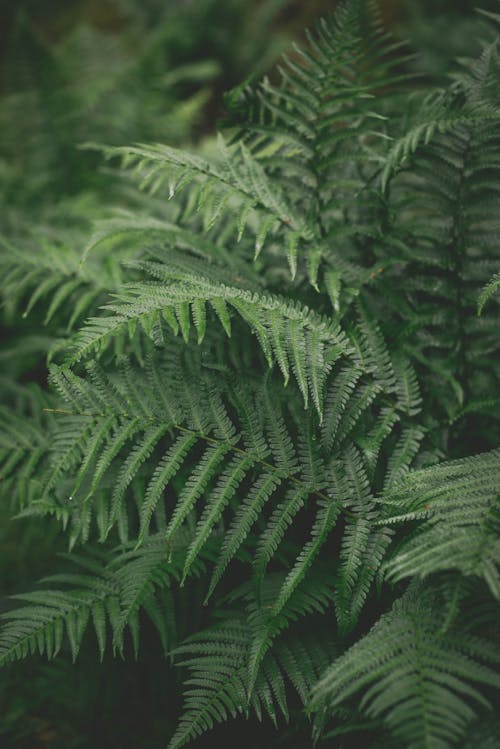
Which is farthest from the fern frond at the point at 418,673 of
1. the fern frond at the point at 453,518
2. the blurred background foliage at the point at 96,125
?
the blurred background foliage at the point at 96,125

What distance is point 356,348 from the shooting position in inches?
68.0

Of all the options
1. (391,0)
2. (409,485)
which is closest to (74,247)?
(409,485)

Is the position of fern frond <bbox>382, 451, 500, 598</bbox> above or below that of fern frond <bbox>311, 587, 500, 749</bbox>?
above

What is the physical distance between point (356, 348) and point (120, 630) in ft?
3.49

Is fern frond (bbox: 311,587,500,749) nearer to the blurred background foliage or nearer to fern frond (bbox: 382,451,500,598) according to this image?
fern frond (bbox: 382,451,500,598)

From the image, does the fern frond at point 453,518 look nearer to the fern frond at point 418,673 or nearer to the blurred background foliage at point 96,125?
the fern frond at point 418,673

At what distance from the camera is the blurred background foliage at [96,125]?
203 cm

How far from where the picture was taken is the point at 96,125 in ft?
13.3

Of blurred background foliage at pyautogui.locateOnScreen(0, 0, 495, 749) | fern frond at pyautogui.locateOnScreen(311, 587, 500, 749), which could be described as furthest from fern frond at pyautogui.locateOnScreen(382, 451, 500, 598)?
blurred background foliage at pyautogui.locateOnScreen(0, 0, 495, 749)

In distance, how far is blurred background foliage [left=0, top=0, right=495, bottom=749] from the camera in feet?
6.66

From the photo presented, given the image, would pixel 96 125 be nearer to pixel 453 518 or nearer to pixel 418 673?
pixel 453 518

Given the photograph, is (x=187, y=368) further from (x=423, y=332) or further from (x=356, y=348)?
(x=423, y=332)

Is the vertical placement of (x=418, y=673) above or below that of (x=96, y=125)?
below

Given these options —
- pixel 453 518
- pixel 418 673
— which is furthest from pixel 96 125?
pixel 418 673
